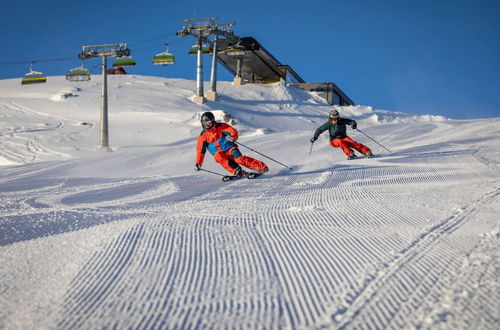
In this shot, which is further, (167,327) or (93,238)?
(93,238)

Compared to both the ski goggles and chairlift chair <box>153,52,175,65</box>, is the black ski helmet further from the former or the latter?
chairlift chair <box>153,52,175,65</box>

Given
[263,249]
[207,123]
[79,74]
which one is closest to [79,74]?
[79,74]

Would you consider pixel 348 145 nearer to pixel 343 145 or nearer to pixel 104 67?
pixel 343 145

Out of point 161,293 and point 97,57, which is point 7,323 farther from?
point 97,57

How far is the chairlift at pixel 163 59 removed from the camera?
70.9 ft

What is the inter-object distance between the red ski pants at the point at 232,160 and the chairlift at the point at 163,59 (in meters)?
16.8

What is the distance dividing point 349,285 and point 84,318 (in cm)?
134

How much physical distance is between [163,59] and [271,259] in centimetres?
2125

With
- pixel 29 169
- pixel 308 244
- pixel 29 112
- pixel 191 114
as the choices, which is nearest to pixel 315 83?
pixel 191 114

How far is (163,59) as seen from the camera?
21.6 m

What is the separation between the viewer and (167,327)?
62.9 inches

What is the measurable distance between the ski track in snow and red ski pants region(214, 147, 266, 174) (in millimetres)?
1953

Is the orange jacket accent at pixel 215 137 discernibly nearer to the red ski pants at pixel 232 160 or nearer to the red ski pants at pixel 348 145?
the red ski pants at pixel 232 160

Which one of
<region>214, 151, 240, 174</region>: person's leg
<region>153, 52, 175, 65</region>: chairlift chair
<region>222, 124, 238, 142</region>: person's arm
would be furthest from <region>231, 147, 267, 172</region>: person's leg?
<region>153, 52, 175, 65</region>: chairlift chair
